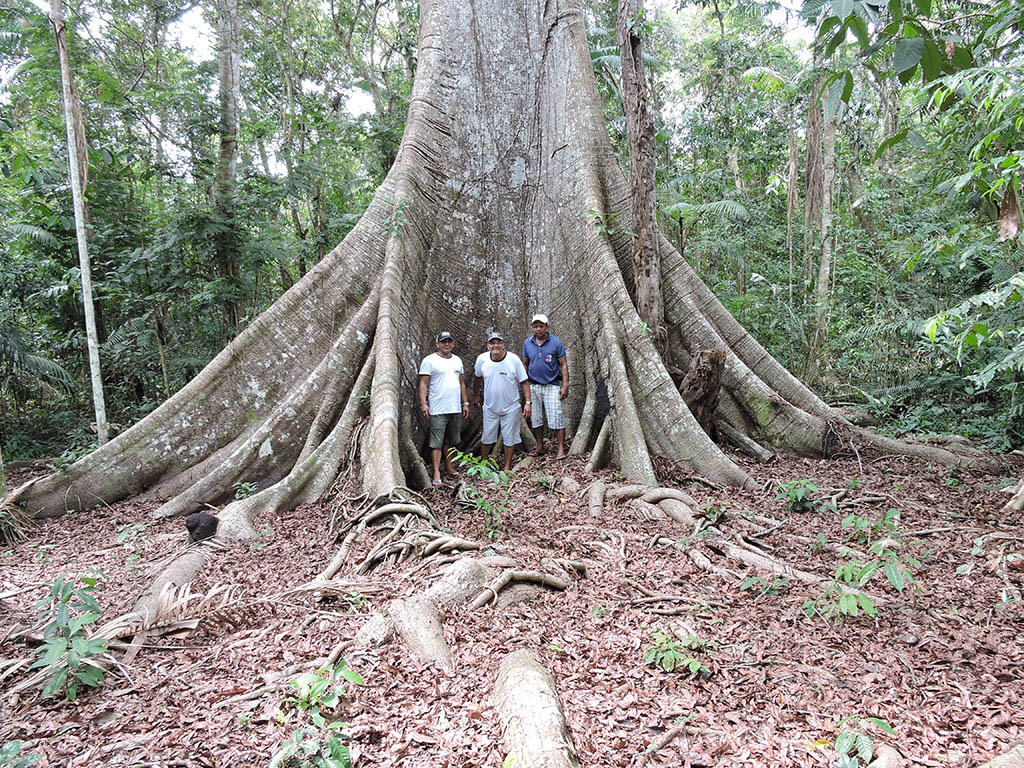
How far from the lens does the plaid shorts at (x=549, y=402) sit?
6516mm

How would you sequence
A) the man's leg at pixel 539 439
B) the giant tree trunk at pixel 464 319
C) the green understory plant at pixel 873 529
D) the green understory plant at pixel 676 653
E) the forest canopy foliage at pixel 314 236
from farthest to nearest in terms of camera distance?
1. the forest canopy foliage at pixel 314 236
2. the man's leg at pixel 539 439
3. the giant tree trunk at pixel 464 319
4. the green understory plant at pixel 873 529
5. the green understory plant at pixel 676 653

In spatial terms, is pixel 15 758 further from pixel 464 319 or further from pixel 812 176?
pixel 812 176

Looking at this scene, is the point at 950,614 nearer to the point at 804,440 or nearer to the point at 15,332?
the point at 804,440

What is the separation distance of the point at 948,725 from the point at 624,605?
4.74 feet

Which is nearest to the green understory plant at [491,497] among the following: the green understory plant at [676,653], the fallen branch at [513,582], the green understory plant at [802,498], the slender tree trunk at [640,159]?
the fallen branch at [513,582]

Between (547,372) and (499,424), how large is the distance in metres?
0.77

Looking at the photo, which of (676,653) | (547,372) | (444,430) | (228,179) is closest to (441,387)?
(444,430)

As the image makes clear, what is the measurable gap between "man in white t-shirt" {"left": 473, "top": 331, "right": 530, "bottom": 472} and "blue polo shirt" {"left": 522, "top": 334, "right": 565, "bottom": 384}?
0.12 metres

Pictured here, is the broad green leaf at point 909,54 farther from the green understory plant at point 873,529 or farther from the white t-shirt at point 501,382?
the white t-shirt at point 501,382

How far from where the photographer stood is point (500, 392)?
20.8ft

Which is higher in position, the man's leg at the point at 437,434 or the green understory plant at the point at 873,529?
the man's leg at the point at 437,434

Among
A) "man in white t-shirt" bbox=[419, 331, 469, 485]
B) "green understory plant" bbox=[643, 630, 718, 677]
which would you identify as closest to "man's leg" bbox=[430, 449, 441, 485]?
"man in white t-shirt" bbox=[419, 331, 469, 485]

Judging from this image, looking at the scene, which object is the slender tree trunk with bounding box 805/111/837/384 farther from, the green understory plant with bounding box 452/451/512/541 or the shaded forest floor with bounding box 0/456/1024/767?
the green understory plant with bounding box 452/451/512/541

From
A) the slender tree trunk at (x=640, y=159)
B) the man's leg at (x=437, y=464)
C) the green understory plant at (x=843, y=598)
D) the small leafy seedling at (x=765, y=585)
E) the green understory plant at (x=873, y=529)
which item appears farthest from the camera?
the slender tree trunk at (x=640, y=159)
